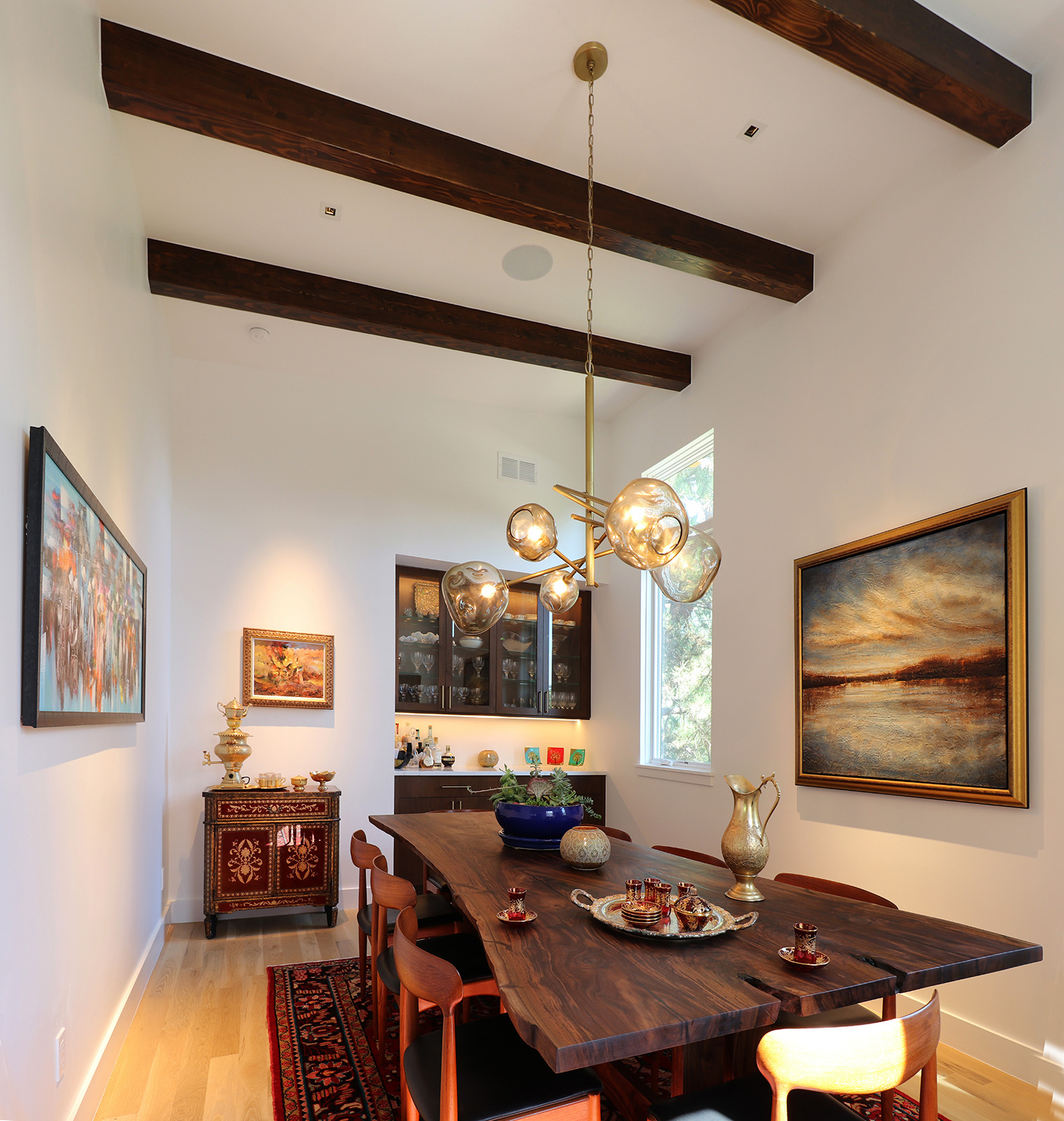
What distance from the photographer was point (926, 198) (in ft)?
11.3

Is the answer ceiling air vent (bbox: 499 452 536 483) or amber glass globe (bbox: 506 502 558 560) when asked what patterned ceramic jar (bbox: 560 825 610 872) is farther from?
ceiling air vent (bbox: 499 452 536 483)

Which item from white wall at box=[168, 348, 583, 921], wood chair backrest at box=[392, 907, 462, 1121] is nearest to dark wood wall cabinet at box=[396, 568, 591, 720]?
white wall at box=[168, 348, 583, 921]

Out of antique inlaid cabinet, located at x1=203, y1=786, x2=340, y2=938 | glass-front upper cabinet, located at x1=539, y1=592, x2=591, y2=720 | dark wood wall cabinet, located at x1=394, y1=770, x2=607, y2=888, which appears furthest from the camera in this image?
glass-front upper cabinet, located at x1=539, y1=592, x2=591, y2=720

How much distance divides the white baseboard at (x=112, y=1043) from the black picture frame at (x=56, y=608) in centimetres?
109

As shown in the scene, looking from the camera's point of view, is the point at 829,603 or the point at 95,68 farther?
the point at 829,603

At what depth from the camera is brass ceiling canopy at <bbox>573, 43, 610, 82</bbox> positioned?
279cm

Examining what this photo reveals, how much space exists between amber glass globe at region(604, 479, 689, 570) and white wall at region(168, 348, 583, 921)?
125 inches

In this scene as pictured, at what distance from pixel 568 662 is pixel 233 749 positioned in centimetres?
269

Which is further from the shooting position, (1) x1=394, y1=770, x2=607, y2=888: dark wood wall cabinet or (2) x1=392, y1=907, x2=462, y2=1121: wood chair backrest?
(1) x1=394, y1=770, x2=607, y2=888: dark wood wall cabinet

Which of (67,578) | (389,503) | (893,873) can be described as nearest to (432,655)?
(389,503)

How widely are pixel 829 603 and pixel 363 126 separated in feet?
9.34

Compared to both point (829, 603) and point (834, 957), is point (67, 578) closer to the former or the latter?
point (834, 957)

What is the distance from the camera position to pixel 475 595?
3.07 meters

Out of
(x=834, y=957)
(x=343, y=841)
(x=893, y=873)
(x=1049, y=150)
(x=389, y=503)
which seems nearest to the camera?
(x=834, y=957)
